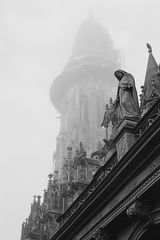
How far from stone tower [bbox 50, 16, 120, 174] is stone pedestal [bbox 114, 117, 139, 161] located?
145ft

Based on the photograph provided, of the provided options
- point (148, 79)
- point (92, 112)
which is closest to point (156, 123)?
point (148, 79)

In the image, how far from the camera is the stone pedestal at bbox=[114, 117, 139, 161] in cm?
1358

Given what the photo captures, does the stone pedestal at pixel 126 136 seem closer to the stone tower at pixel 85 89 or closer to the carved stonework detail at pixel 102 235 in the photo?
the carved stonework detail at pixel 102 235

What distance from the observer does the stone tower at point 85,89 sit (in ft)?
205

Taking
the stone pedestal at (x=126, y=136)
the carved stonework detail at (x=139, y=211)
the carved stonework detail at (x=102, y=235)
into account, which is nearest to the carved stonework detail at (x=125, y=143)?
the stone pedestal at (x=126, y=136)

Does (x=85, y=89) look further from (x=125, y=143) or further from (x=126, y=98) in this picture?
(x=125, y=143)

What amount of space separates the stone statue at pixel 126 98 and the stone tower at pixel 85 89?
141 ft

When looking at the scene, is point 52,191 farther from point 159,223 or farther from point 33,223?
point 159,223

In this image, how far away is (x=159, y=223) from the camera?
37.5ft

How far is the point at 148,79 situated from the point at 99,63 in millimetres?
54627

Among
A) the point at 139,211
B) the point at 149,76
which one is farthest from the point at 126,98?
the point at 149,76

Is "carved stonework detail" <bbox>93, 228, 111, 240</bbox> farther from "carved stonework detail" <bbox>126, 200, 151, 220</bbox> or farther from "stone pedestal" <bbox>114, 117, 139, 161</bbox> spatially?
"stone pedestal" <bbox>114, 117, 139, 161</bbox>

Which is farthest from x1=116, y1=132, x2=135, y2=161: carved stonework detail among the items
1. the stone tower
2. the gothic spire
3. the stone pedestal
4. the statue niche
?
the stone tower

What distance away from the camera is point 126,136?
13.7 metres
